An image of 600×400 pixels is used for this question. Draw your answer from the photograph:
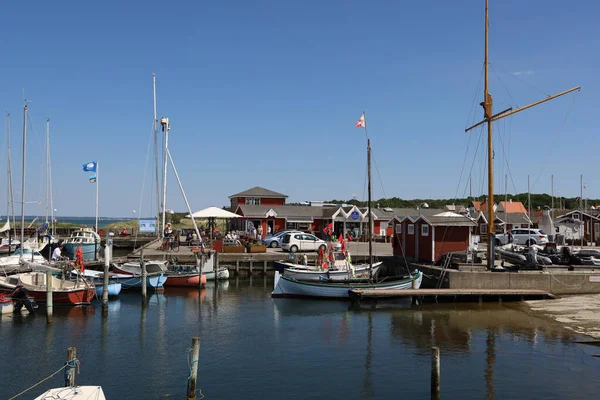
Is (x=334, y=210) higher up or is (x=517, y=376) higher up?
(x=334, y=210)

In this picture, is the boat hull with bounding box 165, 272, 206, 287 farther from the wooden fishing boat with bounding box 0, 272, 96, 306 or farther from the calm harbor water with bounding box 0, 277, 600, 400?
the wooden fishing boat with bounding box 0, 272, 96, 306

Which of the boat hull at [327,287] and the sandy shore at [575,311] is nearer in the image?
the sandy shore at [575,311]

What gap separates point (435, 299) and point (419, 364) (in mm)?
11619

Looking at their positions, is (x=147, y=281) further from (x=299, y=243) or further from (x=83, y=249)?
(x=299, y=243)

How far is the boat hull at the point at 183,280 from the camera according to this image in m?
34.6

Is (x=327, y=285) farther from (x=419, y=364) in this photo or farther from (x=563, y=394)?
(x=563, y=394)

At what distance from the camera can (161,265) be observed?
34438mm

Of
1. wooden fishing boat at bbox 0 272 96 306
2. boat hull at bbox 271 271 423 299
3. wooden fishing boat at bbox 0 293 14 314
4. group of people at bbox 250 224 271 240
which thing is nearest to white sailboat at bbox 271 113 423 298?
boat hull at bbox 271 271 423 299

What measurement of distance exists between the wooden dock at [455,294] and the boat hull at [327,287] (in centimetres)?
72

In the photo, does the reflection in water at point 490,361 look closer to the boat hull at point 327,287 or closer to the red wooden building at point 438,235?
the boat hull at point 327,287

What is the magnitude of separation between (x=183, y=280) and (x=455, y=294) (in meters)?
17.1

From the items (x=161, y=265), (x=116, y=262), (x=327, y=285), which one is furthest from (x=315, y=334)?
(x=116, y=262)

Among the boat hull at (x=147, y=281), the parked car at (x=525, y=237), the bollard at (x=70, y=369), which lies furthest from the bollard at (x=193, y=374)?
the parked car at (x=525, y=237)

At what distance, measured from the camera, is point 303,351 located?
20.3 metres
